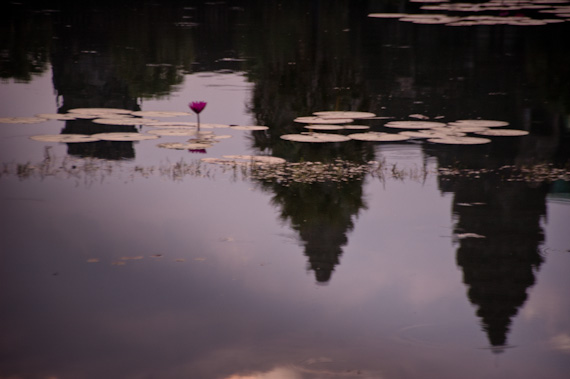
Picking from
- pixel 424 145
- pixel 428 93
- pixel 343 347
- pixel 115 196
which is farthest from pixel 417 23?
pixel 343 347

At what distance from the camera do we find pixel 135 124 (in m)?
10.6

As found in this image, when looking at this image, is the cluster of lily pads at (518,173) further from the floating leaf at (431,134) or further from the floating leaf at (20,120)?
the floating leaf at (20,120)

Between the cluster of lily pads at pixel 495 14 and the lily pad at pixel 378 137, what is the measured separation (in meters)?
15.5

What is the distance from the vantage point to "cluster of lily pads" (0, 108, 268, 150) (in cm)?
1012

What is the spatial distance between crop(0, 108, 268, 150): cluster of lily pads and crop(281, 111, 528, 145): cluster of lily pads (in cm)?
77

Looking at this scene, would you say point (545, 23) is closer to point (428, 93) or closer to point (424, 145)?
point (428, 93)

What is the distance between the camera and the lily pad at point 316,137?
1015cm

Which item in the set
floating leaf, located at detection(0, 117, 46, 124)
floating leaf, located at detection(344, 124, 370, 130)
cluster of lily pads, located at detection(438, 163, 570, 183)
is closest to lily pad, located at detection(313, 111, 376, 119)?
floating leaf, located at detection(344, 124, 370, 130)

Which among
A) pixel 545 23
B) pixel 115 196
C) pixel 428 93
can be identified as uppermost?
pixel 545 23

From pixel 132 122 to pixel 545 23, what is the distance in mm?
18282

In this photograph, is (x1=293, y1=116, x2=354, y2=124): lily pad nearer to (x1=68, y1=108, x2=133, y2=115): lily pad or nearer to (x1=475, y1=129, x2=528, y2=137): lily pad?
(x1=475, y1=129, x2=528, y2=137): lily pad

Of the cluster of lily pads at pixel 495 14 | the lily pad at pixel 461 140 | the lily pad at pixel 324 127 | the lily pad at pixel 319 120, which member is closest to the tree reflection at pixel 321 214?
the lily pad at pixel 461 140

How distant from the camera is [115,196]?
8.25 meters

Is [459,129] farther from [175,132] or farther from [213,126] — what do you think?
[175,132]
